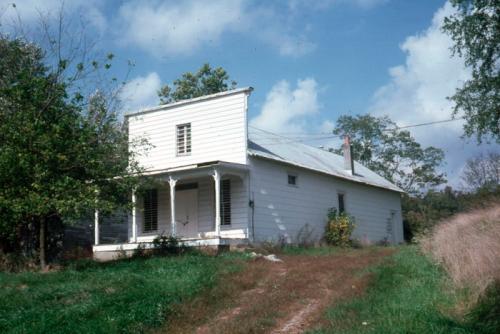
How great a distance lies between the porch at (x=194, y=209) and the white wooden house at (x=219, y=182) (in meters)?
0.03

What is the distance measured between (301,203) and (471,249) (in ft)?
38.3

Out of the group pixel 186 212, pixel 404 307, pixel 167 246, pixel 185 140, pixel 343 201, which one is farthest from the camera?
pixel 343 201

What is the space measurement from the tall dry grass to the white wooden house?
645 centimetres

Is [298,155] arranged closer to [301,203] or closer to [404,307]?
[301,203]

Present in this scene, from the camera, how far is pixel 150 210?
71.6ft

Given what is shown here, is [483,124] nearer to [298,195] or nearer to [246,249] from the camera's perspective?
[298,195]

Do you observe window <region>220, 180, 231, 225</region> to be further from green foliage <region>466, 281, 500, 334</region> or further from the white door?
green foliage <region>466, 281, 500, 334</region>

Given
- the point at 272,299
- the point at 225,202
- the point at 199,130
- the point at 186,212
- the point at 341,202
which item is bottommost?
the point at 272,299

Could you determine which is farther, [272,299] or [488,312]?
[272,299]

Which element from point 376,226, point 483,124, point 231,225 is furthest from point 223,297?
point 376,226

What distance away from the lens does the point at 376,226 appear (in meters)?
27.3

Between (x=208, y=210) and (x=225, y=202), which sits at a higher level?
(x=225, y=202)

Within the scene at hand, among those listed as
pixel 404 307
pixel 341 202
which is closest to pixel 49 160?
pixel 404 307

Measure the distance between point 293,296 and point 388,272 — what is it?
2.40m
